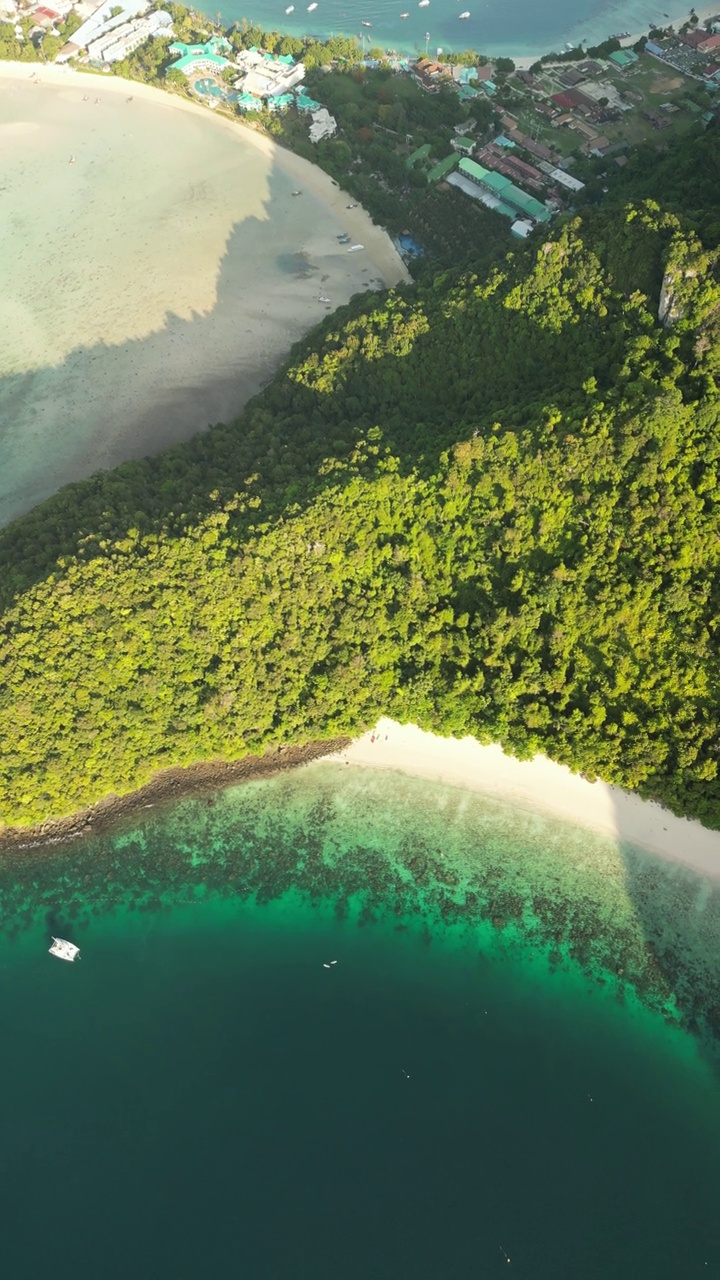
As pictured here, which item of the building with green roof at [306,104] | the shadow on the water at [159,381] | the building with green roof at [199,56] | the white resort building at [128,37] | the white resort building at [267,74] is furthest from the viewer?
the white resort building at [128,37]

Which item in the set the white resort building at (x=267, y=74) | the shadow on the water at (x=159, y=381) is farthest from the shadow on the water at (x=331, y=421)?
the white resort building at (x=267, y=74)

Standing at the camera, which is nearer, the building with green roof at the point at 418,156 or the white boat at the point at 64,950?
the white boat at the point at 64,950

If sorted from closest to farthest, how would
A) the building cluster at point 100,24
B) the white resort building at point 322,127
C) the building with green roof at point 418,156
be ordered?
the building with green roof at point 418,156 → the white resort building at point 322,127 → the building cluster at point 100,24

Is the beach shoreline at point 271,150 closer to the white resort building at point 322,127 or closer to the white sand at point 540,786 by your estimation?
the white resort building at point 322,127

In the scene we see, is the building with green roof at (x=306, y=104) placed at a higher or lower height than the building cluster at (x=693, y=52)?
lower

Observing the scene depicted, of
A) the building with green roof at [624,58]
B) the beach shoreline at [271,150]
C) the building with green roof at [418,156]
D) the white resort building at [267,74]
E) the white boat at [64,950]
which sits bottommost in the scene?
the white boat at [64,950]

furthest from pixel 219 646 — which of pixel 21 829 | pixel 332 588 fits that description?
pixel 21 829

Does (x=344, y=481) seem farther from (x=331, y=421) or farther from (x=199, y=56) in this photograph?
(x=199, y=56)

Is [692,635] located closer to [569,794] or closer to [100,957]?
[569,794]
